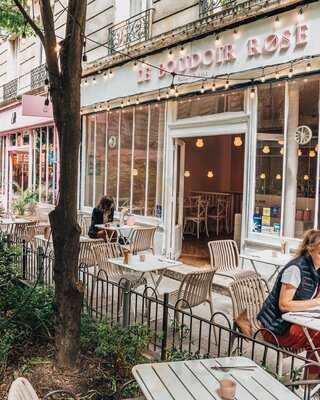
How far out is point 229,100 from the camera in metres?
9.28

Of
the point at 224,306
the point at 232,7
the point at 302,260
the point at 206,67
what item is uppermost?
the point at 232,7

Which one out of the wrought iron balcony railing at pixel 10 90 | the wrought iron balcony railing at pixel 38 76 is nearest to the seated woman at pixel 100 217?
the wrought iron balcony railing at pixel 38 76

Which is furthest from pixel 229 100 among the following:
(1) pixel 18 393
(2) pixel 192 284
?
(1) pixel 18 393

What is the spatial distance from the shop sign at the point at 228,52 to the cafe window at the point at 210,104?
615 millimetres

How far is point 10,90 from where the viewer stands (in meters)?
21.0

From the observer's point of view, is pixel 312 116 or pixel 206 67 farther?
pixel 206 67

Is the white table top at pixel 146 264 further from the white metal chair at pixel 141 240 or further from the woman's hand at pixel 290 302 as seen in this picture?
the woman's hand at pixel 290 302

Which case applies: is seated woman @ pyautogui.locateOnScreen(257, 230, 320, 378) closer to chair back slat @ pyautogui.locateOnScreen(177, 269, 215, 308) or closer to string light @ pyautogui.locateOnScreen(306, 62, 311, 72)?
chair back slat @ pyautogui.locateOnScreen(177, 269, 215, 308)

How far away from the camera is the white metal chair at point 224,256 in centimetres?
765

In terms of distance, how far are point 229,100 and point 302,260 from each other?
17.4ft

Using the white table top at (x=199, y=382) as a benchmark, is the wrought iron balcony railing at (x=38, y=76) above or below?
above

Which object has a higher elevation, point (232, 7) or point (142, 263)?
point (232, 7)

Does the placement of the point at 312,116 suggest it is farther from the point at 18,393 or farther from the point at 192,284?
the point at 18,393

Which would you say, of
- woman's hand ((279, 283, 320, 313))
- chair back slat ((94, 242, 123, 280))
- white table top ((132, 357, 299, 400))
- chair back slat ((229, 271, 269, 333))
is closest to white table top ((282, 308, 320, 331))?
woman's hand ((279, 283, 320, 313))
